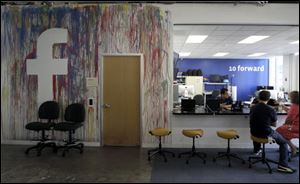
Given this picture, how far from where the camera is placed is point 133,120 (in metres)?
5.50

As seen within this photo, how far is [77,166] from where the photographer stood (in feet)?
14.0

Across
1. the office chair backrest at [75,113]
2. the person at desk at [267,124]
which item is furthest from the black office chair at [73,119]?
the person at desk at [267,124]

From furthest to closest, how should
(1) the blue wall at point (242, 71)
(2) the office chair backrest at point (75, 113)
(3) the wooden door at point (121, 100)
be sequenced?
1. (1) the blue wall at point (242, 71)
2. (3) the wooden door at point (121, 100)
3. (2) the office chair backrest at point (75, 113)

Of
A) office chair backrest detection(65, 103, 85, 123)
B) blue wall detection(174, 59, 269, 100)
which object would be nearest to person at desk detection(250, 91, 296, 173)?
office chair backrest detection(65, 103, 85, 123)

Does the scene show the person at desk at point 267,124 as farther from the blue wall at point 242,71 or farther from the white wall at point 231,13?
the blue wall at point 242,71

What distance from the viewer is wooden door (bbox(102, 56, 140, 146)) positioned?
546cm

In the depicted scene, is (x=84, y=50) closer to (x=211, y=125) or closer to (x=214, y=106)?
(x=214, y=106)

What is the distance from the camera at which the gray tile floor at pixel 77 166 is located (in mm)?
3752

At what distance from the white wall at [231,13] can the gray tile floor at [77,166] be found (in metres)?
2.86

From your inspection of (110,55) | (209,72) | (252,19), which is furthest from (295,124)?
(209,72)

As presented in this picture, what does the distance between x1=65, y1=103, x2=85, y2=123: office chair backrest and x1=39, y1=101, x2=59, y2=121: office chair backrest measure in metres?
0.22

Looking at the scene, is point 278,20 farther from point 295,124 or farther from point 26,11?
Result: point 26,11

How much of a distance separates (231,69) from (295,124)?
10.6 meters

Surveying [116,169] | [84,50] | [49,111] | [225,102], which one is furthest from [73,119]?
[225,102]
